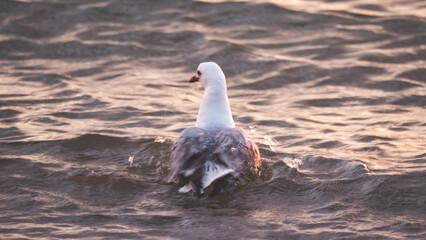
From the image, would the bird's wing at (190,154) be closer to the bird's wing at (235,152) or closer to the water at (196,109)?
the bird's wing at (235,152)

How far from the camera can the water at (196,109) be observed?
17.1 feet

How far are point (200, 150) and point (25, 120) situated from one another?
3.23m

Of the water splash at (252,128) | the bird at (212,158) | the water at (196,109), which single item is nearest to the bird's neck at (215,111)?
the bird at (212,158)

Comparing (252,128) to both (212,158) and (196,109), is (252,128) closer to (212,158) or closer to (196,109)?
(196,109)

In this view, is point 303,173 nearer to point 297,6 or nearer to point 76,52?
point 76,52

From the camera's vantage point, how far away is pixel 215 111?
6.40 metres

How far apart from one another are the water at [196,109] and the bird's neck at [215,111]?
648 mm

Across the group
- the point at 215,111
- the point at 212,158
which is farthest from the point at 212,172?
the point at 215,111

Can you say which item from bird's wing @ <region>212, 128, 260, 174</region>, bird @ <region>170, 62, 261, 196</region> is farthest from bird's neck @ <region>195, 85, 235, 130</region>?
bird's wing @ <region>212, 128, 260, 174</region>

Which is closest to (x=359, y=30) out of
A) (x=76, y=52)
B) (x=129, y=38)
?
(x=129, y=38)

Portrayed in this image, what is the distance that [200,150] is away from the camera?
5680 mm

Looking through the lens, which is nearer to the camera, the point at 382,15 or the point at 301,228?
the point at 301,228

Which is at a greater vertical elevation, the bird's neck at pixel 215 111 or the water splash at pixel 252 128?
the bird's neck at pixel 215 111

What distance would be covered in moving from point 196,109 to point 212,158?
317cm
